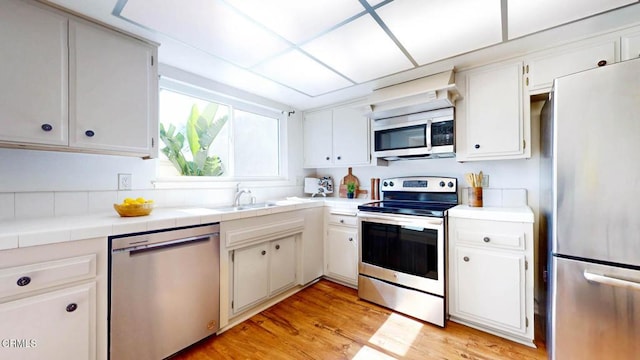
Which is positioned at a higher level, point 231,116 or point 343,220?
point 231,116

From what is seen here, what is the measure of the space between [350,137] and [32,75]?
8.13 feet

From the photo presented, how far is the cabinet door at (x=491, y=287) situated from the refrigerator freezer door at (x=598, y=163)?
473mm

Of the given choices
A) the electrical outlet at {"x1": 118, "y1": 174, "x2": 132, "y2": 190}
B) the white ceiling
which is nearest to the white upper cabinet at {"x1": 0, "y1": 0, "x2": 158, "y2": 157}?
the white ceiling

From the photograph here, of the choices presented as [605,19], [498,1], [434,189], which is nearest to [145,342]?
[434,189]

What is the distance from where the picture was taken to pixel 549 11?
1406 mm

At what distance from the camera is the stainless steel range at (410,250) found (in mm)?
1955

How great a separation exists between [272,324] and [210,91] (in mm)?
2183

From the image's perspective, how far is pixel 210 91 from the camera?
7.95 feet

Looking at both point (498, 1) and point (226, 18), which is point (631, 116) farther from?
point (226, 18)

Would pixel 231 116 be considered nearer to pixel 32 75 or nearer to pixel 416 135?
pixel 32 75

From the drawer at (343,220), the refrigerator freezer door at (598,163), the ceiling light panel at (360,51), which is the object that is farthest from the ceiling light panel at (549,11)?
the drawer at (343,220)

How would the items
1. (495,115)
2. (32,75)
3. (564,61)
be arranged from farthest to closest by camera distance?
(495,115) < (564,61) < (32,75)

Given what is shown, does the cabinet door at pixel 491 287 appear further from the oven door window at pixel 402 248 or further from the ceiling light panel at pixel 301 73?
the ceiling light panel at pixel 301 73

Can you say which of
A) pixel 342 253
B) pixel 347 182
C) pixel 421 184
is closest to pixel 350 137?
pixel 347 182
